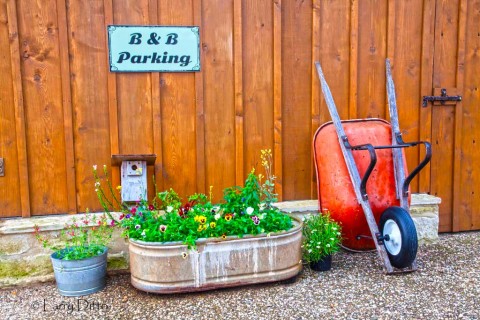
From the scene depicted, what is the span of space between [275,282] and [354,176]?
0.95 meters

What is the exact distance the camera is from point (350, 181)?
3.50m

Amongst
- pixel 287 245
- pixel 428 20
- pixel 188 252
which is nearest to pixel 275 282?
pixel 287 245

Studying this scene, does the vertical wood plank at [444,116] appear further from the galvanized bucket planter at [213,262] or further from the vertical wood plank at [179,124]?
the vertical wood plank at [179,124]

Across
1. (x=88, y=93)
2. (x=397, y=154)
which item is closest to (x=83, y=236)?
(x=88, y=93)

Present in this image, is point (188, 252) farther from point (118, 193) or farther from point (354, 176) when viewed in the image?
point (354, 176)

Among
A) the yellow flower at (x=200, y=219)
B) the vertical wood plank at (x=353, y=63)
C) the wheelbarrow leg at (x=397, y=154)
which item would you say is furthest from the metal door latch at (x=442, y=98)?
the yellow flower at (x=200, y=219)

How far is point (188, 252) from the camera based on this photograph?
294 centimetres

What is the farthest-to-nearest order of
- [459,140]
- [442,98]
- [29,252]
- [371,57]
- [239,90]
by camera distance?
[459,140] < [442,98] < [371,57] < [239,90] < [29,252]

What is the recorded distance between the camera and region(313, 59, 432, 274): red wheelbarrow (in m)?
3.33

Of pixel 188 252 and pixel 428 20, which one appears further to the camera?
pixel 428 20

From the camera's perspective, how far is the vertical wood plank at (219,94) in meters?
3.56

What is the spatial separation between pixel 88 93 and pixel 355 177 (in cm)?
205

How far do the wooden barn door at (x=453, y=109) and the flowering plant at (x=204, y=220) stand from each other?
1748 millimetres

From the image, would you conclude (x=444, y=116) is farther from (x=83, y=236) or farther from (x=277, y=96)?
(x=83, y=236)
